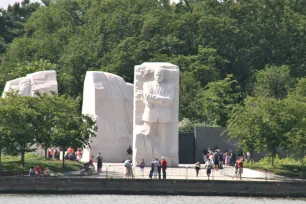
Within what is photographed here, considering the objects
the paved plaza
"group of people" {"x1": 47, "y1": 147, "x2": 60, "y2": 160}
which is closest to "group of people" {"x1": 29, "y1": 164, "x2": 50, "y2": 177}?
the paved plaza

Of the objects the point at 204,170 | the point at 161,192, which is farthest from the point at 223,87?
the point at 161,192

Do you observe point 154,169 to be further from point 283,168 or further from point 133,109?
point 133,109

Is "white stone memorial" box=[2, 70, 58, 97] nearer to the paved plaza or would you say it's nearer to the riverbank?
the paved plaza

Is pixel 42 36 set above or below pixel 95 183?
above

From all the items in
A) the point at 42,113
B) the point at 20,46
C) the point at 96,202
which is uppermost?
the point at 20,46

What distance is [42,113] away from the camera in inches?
2618

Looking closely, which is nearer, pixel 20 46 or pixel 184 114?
pixel 184 114

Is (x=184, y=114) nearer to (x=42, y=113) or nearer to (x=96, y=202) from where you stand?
(x=42, y=113)

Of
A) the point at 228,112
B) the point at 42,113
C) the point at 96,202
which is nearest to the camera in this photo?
the point at 96,202

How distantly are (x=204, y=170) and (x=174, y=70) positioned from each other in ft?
19.5

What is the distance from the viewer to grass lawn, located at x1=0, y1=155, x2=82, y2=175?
6316 cm

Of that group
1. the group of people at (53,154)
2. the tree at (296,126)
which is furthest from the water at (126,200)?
the group of people at (53,154)

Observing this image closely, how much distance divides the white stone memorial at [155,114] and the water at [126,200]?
1026 cm

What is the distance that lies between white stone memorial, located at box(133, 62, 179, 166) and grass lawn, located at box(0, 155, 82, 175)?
4.18 meters
